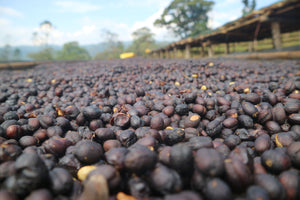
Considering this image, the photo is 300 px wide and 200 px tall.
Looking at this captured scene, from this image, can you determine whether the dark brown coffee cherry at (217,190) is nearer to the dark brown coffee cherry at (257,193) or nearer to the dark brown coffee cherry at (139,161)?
the dark brown coffee cherry at (257,193)

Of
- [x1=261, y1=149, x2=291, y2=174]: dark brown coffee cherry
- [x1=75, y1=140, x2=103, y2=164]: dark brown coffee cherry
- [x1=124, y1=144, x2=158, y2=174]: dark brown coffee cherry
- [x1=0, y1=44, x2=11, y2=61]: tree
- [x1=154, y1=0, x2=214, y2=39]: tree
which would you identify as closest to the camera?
[x1=124, y1=144, x2=158, y2=174]: dark brown coffee cherry

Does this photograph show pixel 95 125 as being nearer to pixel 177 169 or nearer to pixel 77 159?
pixel 77 159

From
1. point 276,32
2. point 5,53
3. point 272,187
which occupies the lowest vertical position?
point 272,187

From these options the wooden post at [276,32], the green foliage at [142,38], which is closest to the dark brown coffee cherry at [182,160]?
the wooden post at [276,32]

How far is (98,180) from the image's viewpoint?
919 millimetres

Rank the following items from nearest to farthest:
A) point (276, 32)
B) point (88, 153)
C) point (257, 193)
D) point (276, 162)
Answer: point (257, 193) → point (276, 162) → point (88, 153) → point (276, 32)

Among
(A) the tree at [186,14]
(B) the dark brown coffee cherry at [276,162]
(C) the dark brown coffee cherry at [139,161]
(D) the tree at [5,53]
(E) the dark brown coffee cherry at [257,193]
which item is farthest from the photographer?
(D) the tree at [5,53]

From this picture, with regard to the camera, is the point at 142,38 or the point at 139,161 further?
the point at 142,38

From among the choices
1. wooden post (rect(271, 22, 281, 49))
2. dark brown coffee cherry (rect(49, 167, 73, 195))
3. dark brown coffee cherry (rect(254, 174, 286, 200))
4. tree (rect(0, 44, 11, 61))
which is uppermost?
tree (rect(0, 44, 11, 61))

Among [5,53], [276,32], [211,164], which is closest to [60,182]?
[211,164]

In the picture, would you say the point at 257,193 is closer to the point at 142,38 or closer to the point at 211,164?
the point at 211,164

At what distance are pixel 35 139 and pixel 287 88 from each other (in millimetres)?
3331

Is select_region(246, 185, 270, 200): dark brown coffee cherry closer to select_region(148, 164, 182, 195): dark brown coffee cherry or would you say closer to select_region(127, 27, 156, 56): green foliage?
select_region(148, 164, 182, 195): dark brown coffee cherry

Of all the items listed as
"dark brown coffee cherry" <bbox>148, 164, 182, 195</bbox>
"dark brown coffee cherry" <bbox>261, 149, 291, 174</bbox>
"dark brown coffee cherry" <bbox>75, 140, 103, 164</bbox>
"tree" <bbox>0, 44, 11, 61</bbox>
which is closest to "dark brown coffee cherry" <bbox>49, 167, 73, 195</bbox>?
"dark brown coffee cherry" <bbox>75, 140, 103, 164</bbox>
